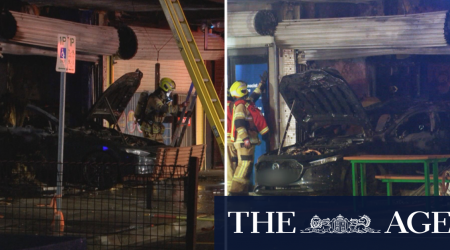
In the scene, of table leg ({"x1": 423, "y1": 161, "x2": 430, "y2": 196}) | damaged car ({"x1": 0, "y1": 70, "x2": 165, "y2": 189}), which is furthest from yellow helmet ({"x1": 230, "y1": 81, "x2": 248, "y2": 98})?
damaged car ({"x1": 0, "y1": 70, "x2": 165, "y2": 189})

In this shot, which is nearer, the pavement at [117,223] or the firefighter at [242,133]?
the firefighter at [242,133]

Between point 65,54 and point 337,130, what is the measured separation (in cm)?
451

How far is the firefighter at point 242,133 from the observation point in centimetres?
531

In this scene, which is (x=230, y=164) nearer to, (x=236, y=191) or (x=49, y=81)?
(x=236, y=191)

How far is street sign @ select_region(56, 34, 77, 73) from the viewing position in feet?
28.0

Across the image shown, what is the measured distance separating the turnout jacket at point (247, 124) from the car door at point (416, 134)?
1.01 meters

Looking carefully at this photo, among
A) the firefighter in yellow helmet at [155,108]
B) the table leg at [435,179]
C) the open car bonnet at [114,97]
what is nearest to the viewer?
the table leg at [435,179]

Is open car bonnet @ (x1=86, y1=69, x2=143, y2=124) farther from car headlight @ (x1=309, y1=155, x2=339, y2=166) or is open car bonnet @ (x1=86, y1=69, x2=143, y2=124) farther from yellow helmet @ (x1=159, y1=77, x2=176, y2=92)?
car headlight @ (x1=309, y1=155, x2=339, y2=166)

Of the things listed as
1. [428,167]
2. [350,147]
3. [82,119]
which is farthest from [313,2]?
[82,119]

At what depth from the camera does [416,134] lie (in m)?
5.13

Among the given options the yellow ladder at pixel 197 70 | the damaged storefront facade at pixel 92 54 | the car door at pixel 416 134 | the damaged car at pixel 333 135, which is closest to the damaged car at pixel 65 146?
the damaged storefront facade at pixel 92 54

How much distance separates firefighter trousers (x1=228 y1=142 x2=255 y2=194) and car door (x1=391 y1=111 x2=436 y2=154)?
1112 millimetres

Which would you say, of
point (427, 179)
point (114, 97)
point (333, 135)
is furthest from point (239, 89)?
point (114, 97)

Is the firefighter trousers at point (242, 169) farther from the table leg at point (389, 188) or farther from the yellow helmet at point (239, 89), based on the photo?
the table leg at point (389, 188)
